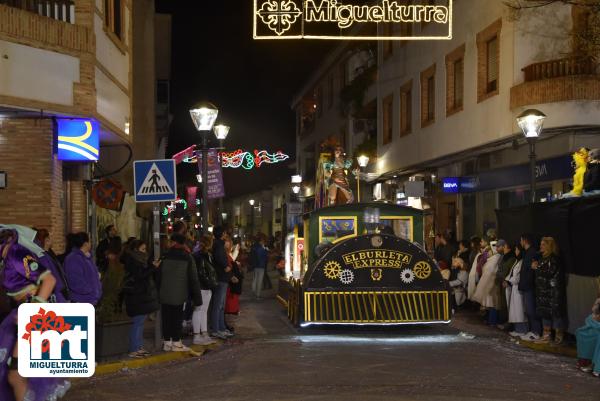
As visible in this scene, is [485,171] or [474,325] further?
[485,171]

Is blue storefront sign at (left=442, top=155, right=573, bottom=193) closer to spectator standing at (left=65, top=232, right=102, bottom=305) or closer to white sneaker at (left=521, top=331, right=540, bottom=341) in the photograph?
white sneaker at (left=521, top=331, right=540, bottom=341)

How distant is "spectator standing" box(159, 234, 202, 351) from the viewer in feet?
41.9

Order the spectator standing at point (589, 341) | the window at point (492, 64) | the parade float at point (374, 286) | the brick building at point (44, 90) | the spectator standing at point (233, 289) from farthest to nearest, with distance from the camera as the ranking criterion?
the window at point (492, 64), the spectator standing at point (233, 289), the brick building at point (44, 90), the parade float at point (374, 286), the spectator standing at point (589, 341)

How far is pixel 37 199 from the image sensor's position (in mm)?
16000

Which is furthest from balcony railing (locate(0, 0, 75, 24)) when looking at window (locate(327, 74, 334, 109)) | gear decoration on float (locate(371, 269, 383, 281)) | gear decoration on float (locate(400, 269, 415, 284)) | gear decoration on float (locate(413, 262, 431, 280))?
window (locate(327, 74, 334, 109))

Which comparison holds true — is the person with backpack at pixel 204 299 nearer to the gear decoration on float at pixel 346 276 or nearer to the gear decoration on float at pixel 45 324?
the gear decoration on float at pixel 346 276

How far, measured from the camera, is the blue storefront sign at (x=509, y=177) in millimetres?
21273

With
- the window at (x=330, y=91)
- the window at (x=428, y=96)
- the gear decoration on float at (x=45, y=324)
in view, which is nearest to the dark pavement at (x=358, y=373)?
Result: the gear decoration on float at (x=45, y=324)

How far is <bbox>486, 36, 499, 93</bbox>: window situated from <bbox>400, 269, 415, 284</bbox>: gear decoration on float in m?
9.99

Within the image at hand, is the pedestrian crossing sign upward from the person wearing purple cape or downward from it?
upward

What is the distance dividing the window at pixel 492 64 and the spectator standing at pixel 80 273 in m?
15.2

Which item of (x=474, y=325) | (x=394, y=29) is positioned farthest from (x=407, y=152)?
(x=474, y=325)

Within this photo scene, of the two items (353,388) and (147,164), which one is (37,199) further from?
(353,388)

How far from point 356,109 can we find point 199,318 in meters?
Result: 26.3
